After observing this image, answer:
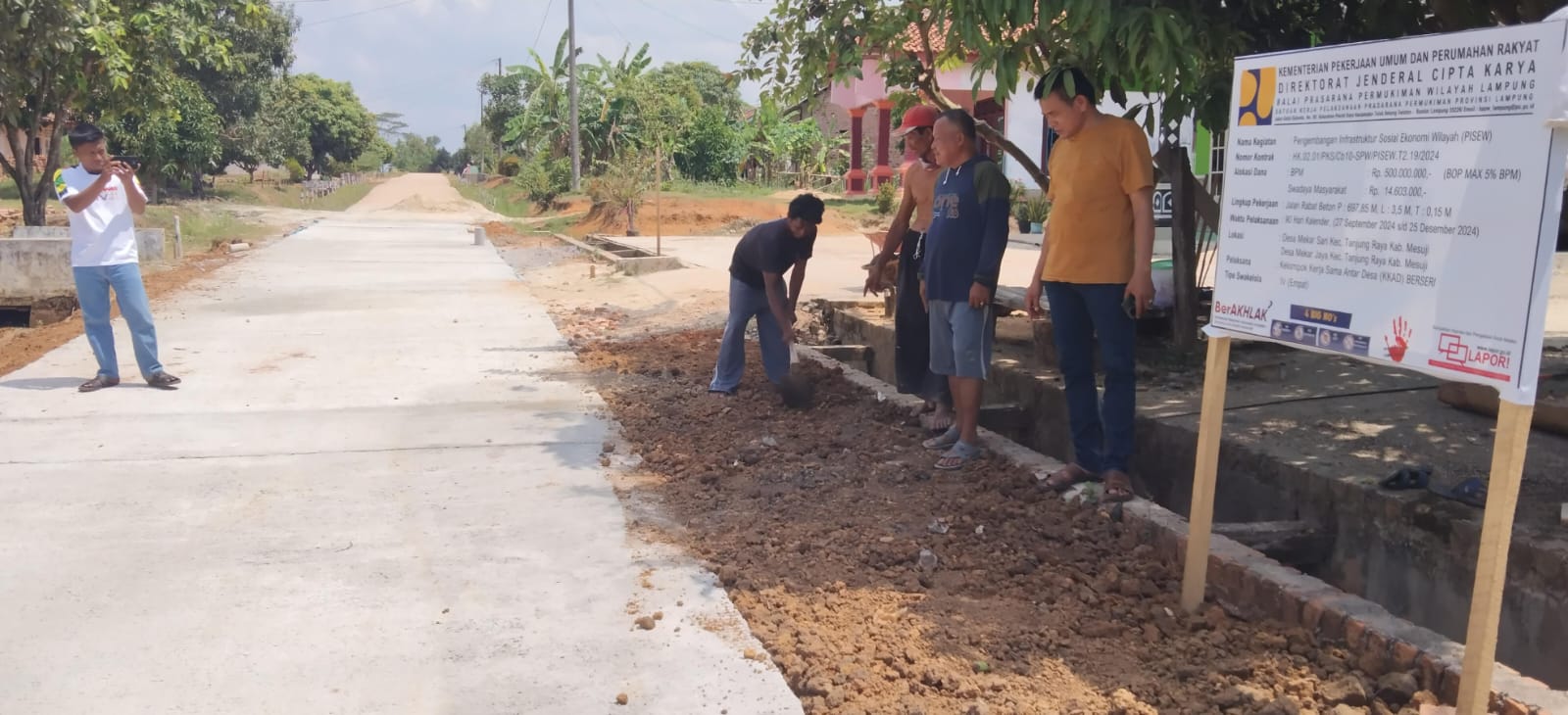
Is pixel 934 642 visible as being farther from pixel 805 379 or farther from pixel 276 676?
pixel 805 379

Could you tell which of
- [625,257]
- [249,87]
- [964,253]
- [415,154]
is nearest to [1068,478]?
[964,253]

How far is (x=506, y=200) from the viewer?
166 feet

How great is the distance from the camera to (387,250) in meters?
21.3

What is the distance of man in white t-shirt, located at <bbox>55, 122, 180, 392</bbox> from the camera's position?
23.6 ft

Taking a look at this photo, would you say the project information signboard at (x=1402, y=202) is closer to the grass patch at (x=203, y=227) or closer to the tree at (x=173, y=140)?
the grass patch at (x=203, y=227)

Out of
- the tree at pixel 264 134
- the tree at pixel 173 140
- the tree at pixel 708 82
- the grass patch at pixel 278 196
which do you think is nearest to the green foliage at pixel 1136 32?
the tree at pixel 173 140

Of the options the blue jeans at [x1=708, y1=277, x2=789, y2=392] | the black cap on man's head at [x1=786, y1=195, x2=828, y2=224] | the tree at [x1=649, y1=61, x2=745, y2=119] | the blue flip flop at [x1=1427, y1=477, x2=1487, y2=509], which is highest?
the tree at [x1=649, y1=61, x2=745, y2=119]

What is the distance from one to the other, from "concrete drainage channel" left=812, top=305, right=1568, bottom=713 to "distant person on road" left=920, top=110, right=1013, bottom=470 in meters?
0.39

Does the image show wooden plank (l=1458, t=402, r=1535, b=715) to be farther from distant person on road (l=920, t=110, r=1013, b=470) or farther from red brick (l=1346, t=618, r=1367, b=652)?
distant person on road (l=920, t=110, r=1013, b=470)

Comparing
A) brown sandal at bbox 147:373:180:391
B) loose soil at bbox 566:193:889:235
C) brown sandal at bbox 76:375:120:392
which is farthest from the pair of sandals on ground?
loose soil at bbox 566:193:889:235

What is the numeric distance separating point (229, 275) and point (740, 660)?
46.2 ft

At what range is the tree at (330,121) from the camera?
253ft

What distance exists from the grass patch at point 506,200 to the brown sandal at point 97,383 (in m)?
33.9

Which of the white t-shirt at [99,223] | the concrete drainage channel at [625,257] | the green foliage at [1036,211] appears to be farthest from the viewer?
the green foliage at [1036,211]
